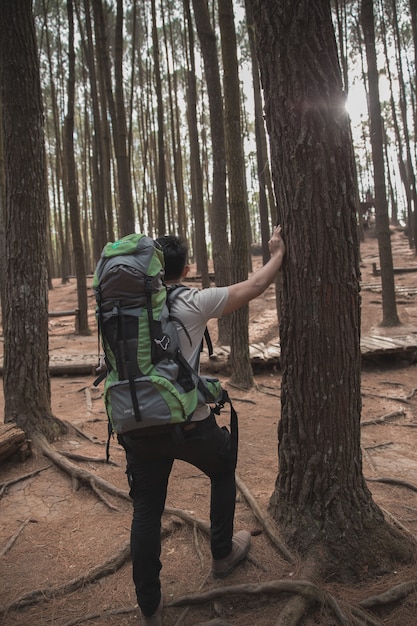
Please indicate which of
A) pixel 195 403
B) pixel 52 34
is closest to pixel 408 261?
pixel 52 34

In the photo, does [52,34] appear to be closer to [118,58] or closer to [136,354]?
[118,58]

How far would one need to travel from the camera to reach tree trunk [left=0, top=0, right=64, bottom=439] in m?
4.03

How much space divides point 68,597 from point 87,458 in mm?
1628

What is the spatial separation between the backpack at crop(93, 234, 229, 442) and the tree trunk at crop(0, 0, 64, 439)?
2.51 m

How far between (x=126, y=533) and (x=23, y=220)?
2.81m

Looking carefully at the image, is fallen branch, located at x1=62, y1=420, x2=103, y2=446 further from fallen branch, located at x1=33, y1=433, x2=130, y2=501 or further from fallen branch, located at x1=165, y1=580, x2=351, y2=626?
fallen branch, located at x1=165, y1=580, x2=351, y2=626

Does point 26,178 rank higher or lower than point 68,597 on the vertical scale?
higher

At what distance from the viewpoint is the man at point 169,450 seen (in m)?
1.94

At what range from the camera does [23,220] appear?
4.10m

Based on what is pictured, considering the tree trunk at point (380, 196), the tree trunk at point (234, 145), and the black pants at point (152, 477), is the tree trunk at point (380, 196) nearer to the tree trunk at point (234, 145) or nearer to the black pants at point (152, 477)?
the tree trunk at point (234, 145)

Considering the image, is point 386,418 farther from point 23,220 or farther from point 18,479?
point 23,220

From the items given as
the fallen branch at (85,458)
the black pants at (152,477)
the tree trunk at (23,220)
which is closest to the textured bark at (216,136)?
the tree trunk at (23,220)

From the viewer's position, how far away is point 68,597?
230cm

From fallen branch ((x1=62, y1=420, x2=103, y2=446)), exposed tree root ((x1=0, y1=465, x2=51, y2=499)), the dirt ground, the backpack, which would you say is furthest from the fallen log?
the backpack
